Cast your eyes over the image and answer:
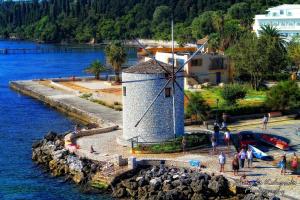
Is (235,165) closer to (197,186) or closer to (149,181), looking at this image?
(197,186)

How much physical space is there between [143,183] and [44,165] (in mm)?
11016

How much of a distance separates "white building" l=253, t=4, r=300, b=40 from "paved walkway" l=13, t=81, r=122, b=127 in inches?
1976

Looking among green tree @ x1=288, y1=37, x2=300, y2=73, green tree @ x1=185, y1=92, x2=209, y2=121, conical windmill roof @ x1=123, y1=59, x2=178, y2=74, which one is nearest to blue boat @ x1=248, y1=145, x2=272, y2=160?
conical windmill roof @ x1=123, y1=59, x2=178, y2=74

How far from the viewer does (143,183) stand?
36.3m

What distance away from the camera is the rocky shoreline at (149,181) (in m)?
34.8

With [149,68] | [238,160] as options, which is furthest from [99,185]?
[149,68]

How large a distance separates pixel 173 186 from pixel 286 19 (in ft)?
299

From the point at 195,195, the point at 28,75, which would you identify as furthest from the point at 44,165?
the point at 28,75

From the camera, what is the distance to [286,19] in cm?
12000

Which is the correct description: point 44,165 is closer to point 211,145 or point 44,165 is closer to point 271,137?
point 211,145

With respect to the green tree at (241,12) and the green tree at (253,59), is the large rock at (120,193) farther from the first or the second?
the green tree at (241,12)

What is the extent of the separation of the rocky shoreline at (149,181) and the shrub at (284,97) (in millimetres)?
21027

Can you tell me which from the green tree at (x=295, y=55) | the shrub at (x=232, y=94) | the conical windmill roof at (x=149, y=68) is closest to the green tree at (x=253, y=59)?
the green tree at (x=295, y=55)

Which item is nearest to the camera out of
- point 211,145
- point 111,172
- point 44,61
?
point 111,172
